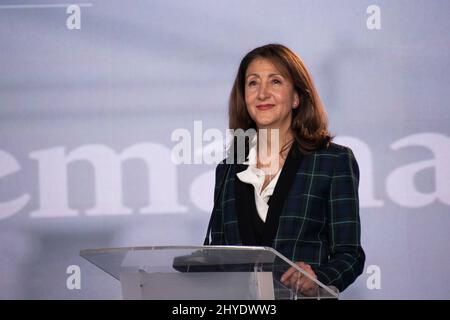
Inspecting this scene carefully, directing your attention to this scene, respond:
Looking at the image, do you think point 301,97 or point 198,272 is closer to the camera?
point 198,272

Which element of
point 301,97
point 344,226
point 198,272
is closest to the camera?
point 198,272

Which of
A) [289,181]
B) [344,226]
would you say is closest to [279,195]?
[289,181]

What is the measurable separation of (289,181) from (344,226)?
0.77 feet

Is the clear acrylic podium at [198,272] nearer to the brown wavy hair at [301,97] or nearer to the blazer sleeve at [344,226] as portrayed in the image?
the blazer sleeve at [344,226]

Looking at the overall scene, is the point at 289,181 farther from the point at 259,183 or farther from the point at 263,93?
the point at 263,93

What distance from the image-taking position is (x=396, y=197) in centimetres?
402

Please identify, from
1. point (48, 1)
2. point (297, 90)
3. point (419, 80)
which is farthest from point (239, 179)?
point (48, 1)

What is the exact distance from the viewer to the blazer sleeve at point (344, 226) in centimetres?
224

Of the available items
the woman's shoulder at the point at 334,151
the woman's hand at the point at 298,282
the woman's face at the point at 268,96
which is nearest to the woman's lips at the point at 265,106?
the woman's face at the point at 268,96

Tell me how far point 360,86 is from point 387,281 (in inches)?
41.4

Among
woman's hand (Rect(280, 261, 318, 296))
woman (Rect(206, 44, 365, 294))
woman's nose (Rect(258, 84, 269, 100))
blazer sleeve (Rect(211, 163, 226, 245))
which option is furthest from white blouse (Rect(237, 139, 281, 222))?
woman's hand (Rect(280, 261, 318, 296))

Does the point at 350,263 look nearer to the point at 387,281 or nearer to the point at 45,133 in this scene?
the point at 387,281

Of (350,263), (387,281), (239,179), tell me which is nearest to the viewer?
(350,263)

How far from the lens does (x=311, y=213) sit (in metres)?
2.40
